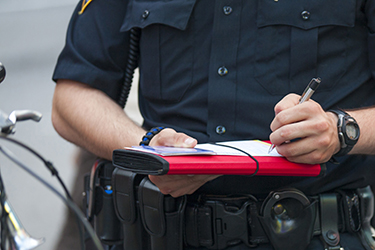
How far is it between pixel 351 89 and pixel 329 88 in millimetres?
52

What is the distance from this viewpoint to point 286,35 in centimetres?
99

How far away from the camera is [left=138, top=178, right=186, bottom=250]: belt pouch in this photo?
93cm

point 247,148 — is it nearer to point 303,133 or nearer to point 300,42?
point 303,133

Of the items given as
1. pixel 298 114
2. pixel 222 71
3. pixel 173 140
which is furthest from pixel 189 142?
pixel 222 71

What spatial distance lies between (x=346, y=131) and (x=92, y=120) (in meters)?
0.68

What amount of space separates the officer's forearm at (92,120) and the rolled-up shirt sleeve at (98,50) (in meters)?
0.04

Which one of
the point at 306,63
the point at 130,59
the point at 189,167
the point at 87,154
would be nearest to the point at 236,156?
the point at 189,167

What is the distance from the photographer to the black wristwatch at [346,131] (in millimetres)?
809

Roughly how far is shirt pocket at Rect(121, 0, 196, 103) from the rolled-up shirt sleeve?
93 millimetres

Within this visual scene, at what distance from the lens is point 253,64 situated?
1.01 meters

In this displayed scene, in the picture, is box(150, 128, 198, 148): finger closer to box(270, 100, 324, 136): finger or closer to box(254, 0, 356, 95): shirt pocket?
box(270, 100, 324, 136): finger

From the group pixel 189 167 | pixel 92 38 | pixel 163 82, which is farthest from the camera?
pixel 92 38

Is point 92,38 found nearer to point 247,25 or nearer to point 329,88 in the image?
point 247,25

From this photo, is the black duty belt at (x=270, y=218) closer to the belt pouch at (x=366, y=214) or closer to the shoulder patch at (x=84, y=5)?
the belt pouch at (x=366, y=214)
